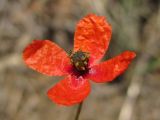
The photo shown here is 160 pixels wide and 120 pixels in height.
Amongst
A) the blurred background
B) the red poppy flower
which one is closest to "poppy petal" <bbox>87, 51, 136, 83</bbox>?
the red poppy flower

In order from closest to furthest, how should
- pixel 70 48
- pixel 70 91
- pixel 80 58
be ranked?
pixel 70 91, pixel 80 58, pixel 70 48

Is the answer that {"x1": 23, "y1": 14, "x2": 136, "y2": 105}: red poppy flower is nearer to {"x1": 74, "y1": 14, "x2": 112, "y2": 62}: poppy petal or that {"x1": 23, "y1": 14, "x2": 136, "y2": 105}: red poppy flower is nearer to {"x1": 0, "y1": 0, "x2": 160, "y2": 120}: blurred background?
{"x1": 74, "y1": 14, "x2": 112, "y2": 62}: poppy petal

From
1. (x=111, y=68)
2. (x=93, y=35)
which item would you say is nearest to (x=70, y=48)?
(x=93, y=35)

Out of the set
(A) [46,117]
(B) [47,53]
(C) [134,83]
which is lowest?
(A) [46,117]

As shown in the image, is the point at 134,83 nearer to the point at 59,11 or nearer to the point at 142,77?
the point at 142,77

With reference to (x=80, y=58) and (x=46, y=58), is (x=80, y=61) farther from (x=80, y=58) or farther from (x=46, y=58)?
(x=46, y=58)

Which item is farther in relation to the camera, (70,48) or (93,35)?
(70,48)

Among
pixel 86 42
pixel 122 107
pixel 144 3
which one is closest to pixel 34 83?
pixel 122 107

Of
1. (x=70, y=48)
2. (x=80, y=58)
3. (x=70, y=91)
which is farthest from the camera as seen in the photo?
(x=70, y=48)
